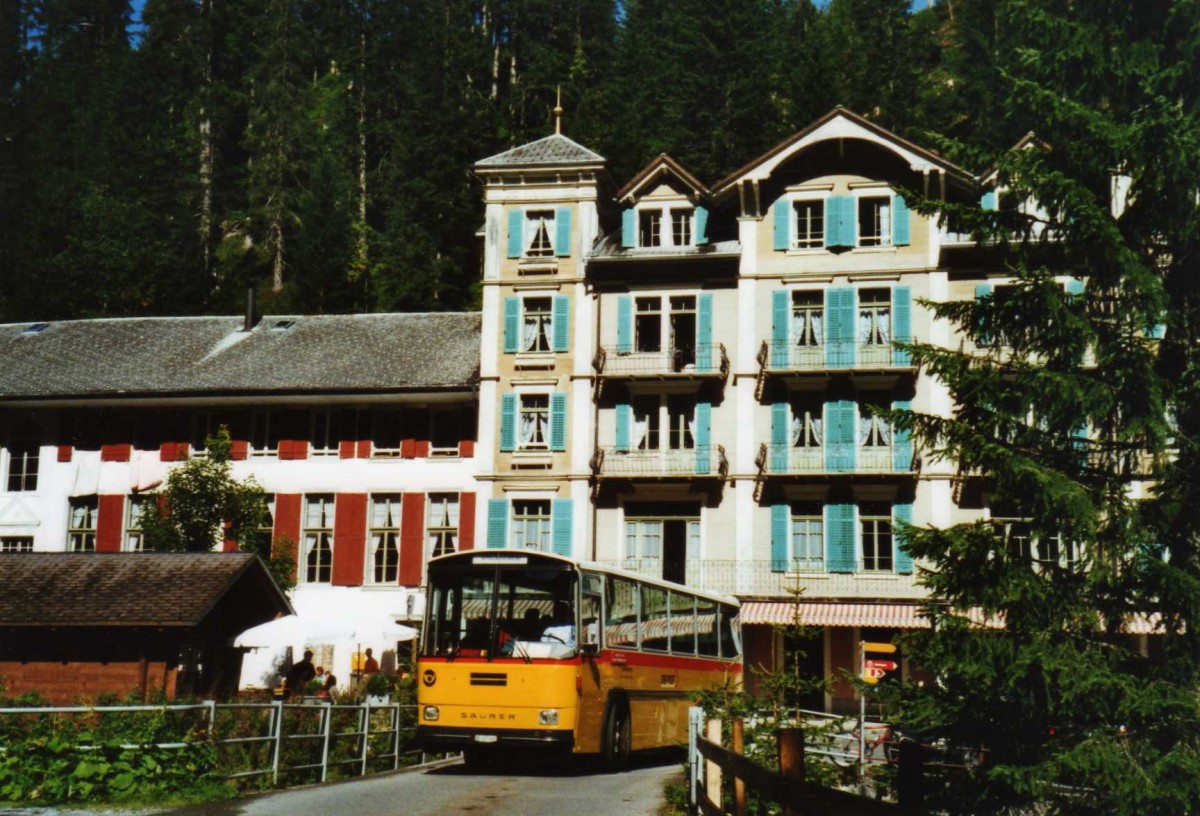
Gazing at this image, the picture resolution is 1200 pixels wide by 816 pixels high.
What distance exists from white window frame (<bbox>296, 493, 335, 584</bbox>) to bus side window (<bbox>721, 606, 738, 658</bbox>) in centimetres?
1627

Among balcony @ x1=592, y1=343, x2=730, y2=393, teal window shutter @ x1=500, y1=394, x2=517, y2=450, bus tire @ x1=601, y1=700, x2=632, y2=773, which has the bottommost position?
bus tire @ x1=601, y1=700, x2=632, y2=773

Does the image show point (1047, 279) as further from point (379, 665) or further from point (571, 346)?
point (379, 665)

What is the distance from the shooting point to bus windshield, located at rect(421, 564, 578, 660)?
1833 centimetres

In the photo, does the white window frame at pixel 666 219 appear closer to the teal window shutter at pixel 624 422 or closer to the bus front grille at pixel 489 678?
the teal window shutter at pixel 624 422

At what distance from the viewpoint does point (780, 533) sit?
36875 mm

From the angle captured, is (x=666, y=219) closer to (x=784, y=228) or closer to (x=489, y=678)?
(x=784, y=228)

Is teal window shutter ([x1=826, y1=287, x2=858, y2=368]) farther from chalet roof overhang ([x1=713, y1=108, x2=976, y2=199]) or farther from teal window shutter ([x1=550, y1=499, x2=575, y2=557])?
teal window shutter ([x1=550, y1=499, x2=575, y2=557])

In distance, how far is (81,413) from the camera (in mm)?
40531

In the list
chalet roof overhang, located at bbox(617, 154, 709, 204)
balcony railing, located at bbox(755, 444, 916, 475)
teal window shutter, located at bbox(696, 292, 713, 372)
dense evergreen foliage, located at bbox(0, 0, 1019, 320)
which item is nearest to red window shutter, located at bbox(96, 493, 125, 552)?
chalet roof overhang, located at bbox(617, 154, 709, 204)

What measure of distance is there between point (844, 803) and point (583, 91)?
56794mm

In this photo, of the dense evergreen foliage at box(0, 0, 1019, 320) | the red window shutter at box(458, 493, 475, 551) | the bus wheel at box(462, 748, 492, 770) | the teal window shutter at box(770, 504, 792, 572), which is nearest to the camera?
the bus wheel at box(462, 748, 492, 770)

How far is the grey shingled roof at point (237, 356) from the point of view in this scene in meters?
39.3

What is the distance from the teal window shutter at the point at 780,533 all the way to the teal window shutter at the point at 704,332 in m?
4.04

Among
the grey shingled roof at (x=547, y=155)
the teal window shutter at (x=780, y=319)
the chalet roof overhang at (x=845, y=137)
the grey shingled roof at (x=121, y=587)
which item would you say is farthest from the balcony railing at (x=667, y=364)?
the grey shingled roof at (x=121, y=587)
